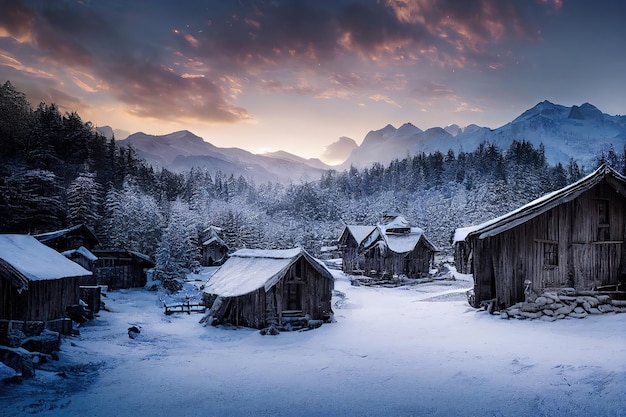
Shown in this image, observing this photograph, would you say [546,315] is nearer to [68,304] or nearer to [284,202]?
[68,304]

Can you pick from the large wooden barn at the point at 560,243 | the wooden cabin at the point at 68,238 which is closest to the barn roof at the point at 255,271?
the large wooden barn at the point at 560,243

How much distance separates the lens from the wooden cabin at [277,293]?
68.6 ft

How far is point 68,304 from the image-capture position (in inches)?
767

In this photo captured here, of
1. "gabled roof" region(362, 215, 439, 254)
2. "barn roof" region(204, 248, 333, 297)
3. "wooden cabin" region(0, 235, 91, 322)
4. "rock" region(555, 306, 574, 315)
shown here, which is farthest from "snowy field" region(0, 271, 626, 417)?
"gabled roof" region(362, 215, 439, 254)

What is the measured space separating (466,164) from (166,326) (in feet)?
429

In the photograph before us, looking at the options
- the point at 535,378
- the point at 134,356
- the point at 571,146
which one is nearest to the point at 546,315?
the point at 535,378

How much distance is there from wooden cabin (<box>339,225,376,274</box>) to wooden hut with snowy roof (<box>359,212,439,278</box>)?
1555 millimetres

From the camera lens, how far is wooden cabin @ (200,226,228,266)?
6900cm

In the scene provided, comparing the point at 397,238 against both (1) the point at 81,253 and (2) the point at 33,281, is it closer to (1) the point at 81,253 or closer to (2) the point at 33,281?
(1) the point at 81,253

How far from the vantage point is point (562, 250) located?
20.3 meters

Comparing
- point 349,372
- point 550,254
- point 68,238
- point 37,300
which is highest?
point 68,238

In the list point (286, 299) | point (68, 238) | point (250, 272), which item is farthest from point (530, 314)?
point (68, 238)

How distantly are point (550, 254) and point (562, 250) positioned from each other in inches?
25.1

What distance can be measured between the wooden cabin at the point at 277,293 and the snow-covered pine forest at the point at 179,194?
1870 centimetres
